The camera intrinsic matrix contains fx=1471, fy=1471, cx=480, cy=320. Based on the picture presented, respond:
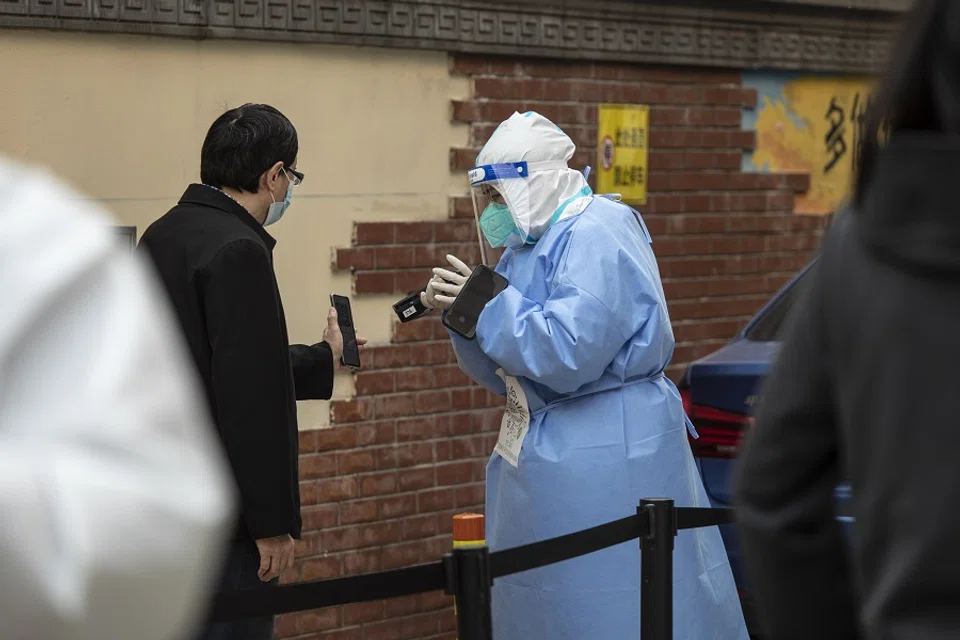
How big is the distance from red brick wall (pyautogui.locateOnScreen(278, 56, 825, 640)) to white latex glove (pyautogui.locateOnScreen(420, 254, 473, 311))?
3.94 feet

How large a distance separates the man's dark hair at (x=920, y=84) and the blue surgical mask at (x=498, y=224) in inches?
107

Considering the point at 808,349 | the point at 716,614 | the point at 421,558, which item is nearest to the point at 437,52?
the point at 421,558

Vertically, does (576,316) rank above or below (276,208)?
below

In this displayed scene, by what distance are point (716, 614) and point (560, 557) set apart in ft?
3.36

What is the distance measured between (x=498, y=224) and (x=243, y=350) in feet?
3.33

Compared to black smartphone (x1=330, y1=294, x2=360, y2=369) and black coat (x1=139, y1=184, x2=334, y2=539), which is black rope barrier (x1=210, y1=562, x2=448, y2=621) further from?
black smartphone (x1=330, y1=294, x2=360, y2=369)

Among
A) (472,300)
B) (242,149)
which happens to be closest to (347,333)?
(472,300)

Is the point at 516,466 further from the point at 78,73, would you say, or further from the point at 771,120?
the point at 771,120

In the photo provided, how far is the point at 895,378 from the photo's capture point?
1.25 metres

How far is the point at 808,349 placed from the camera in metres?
1.42

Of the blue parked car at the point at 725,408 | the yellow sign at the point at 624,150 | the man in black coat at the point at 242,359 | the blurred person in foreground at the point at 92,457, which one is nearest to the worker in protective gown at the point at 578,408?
the blue parked car at the point at 725,408

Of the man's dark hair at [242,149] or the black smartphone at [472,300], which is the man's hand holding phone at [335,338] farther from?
the man's dark hair at [242,149]

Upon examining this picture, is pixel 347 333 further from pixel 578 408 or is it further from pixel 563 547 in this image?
pixel 563 547

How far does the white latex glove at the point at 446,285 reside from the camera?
4.05 m
